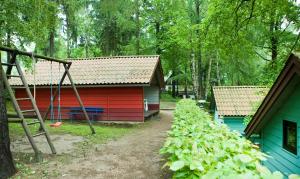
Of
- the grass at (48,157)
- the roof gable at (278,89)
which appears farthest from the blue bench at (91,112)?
the roof gable at (278,89)

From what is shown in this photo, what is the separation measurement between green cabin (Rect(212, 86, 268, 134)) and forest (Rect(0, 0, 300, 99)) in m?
1.35

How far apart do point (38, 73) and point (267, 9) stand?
16216 mm

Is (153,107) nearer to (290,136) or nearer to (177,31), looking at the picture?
(177,31)

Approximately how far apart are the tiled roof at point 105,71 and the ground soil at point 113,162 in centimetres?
755

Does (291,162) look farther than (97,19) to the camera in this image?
No

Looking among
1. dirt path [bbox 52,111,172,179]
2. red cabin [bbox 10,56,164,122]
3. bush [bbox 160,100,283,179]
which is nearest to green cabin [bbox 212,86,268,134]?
red cabin [bbox 10,56,164,122]

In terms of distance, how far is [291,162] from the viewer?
6.92 meters

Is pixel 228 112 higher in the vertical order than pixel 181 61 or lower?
lower

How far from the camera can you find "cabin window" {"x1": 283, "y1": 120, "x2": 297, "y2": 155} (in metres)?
6.95

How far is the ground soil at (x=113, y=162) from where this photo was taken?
7.21 meters

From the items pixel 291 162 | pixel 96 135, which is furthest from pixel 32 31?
pixel 291 162

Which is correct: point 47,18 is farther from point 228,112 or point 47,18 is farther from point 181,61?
point 181,61

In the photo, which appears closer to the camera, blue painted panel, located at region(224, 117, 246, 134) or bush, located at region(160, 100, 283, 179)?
bush, located at region(160, 100, 283, 179)

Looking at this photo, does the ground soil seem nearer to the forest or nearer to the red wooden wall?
the forest
